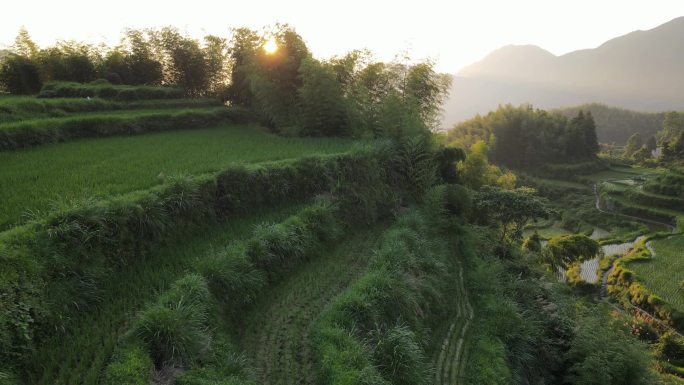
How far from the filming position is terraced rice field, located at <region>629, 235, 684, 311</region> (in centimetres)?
1847

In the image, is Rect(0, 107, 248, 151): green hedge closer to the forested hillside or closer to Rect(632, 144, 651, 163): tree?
the forested hillside

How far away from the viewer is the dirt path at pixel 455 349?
7.08 m

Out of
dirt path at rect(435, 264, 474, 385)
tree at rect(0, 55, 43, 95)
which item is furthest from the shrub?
tree at rect(0, 55, 43, 95)

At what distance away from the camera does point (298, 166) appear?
34.2 ft

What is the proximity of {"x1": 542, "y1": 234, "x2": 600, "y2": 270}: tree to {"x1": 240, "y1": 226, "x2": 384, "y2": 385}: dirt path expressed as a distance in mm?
16946

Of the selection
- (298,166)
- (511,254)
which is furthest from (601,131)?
(298,166)

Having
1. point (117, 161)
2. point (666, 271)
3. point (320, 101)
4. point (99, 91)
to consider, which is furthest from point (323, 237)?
point (666, 271)

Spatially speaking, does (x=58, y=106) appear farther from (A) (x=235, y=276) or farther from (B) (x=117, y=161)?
(A) (x=235, y=276)

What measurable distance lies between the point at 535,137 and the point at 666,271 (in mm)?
35969

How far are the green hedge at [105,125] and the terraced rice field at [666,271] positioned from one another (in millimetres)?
22063

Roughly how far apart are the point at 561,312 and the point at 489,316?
3.21 m

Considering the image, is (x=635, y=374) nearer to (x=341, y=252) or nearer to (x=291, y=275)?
(x=341, y=252)

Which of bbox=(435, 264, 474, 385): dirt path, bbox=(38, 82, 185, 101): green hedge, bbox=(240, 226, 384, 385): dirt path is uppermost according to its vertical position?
bbox=(38, 82, 185, 101): green hedge

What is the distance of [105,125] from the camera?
1177 cm
